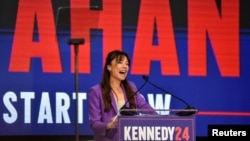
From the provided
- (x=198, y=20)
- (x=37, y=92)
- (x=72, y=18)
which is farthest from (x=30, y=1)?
(x=198, y=20)

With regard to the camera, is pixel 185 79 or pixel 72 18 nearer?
pixel 72 18

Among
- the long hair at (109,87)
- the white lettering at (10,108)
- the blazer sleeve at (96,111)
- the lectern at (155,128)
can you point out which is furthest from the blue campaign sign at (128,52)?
the lectern at (155,128)

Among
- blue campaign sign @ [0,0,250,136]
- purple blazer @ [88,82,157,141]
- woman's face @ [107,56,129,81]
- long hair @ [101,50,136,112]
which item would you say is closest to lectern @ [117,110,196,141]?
purple blazer @ [88,82,157,141]

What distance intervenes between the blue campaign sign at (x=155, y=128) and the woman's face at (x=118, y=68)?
2.51 ft

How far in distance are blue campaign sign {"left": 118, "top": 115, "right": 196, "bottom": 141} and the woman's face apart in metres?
0.76

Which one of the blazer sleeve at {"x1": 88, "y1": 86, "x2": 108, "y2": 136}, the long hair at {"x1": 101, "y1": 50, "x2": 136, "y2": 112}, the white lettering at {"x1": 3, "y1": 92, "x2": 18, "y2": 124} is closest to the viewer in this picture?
the blazer sleeve at {"x1": 88, "y1": 86, "x2": 108, "y2": 136}

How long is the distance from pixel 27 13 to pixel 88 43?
2.03ft

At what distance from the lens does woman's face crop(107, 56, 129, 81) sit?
3.77 meters

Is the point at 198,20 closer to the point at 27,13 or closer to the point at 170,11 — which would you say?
the point at 170,11

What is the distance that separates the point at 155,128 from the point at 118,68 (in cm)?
83

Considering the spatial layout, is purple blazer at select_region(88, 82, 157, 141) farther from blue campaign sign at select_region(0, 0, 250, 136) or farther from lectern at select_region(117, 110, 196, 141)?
blue campaign sign at select_region(0, 0, 250, 136)

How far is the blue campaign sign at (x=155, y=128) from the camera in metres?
3.03

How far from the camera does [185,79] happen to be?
5.10 metres

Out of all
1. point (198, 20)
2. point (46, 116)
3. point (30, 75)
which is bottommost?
point (46, 116)
